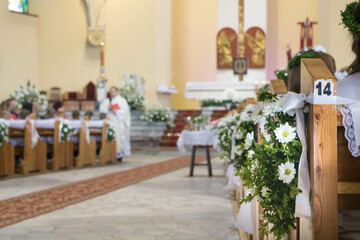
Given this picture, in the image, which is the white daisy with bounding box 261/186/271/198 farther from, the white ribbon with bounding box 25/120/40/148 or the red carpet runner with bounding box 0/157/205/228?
the white ribbon with bounding box 25/120/40/148

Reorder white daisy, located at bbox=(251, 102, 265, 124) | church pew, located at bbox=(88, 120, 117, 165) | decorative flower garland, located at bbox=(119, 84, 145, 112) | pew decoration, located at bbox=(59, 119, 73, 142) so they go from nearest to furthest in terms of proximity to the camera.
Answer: white daisy, located at bbox=(251, 102, 265, 124) → pew decoration, located at bbox=(59, 119, 73, 142) → church pew, located at bbox=(88, 120, 117, 165) → decorative flower garland, located at bbox=(119, 84, 145, 112)

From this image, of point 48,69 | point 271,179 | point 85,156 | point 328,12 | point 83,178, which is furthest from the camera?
point 48,69

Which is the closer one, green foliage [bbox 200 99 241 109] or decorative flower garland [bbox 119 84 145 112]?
decorative flower garland [bbox 119 84 145 112]

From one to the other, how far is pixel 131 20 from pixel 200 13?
3424mm

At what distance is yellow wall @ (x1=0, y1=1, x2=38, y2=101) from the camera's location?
17859 mm

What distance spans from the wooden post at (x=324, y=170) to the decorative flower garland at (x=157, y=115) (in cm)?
1458

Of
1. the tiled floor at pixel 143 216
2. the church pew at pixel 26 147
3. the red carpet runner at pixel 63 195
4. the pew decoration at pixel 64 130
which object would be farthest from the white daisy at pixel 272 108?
the pew decoration at pixel 64 130

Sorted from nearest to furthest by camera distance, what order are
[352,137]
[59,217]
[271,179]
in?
[352,137]
[271,179]
[59,217]

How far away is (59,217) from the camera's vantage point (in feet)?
17.0

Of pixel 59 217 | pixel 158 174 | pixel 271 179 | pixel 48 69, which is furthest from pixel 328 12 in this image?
pixel 48 69

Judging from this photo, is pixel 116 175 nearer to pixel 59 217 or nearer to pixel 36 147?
pixel 36 147

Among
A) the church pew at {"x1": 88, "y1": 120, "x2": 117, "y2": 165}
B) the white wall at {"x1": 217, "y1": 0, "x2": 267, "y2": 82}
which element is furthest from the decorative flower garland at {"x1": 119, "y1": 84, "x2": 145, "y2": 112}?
the church pew at {"x1": 88, "y1": 120, "x2": 117, "y2": 165}

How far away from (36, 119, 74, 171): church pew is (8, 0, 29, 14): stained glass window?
993 cm

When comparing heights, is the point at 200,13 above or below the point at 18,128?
above
